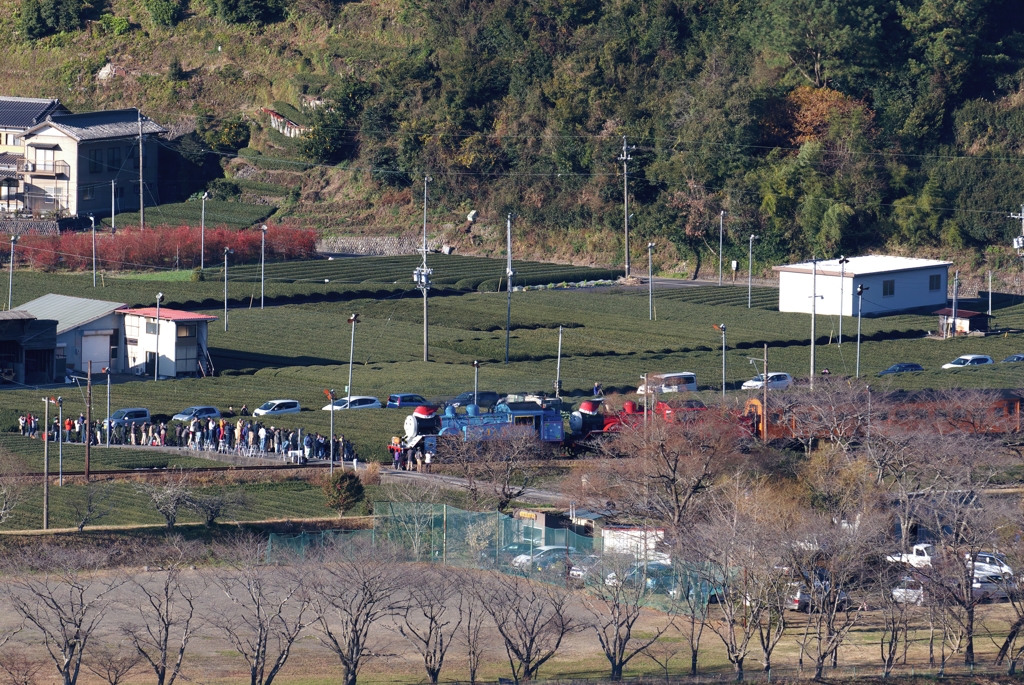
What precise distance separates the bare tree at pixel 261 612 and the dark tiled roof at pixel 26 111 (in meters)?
66.6

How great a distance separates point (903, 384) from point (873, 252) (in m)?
33.0

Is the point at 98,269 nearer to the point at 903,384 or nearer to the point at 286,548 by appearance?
the point at 903,384

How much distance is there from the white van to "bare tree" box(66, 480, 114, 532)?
18562mm

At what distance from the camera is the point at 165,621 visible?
30922 millimetres

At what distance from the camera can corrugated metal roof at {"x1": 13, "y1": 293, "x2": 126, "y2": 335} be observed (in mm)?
61719

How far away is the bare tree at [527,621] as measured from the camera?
3203 cm

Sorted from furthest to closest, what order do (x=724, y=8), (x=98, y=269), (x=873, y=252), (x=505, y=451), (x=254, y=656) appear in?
(x=724, y=8), (x=873, y=252), (x=98, y=269), (x=505, y=451), (x=254, y=656)

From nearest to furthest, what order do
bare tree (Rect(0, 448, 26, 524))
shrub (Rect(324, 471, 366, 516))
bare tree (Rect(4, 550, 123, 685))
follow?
bare tree (Rect(4, 550, 123, 685)) < bare tree (Rect(0, 448, 26, 524)) < shrub (Rect(324, 471, 366, 516))

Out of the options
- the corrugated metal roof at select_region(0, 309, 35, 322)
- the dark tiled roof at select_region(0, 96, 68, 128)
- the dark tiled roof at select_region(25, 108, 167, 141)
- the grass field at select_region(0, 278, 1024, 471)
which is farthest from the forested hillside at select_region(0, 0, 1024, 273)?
the corrugated metal roof at select_region(0, 309, 35, 322)

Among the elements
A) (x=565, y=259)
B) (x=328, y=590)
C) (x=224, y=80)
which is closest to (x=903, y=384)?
(x=328, y=590)

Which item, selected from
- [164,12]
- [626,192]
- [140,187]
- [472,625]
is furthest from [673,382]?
[164,12]

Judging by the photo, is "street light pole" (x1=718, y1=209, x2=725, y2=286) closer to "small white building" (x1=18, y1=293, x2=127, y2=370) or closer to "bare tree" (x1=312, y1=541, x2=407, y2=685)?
"small white building" (x1=18, y1=293, x2=127, y2=370)

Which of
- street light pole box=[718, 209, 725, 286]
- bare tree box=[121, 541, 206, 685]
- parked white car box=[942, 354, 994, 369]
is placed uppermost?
street light pole box=[718, 209, 725, 286]

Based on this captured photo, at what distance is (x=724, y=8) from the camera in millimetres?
104750
